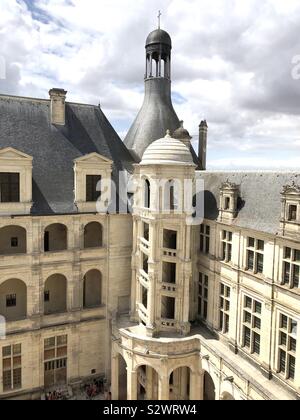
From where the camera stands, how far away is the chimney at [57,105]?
2862cm

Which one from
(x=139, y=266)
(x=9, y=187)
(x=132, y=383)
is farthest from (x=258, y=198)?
(x=9, y=187)

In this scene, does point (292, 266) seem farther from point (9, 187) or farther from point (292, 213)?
point (9, 187)

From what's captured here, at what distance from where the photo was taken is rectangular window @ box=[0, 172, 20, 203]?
80.8 ft

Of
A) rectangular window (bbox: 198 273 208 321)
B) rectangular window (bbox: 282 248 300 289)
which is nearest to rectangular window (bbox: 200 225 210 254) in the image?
rectangular window (bbox: 198 273 208 321)

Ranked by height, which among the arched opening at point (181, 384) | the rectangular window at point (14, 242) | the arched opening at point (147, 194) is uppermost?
the arched opening at point (147, 194)

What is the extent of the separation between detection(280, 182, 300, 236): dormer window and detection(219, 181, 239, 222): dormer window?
4143 mm

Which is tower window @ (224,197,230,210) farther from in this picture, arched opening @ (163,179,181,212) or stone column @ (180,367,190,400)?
stone column @ (180,367,190,400)

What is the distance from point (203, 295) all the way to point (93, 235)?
415 inches

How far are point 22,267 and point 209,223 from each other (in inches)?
546

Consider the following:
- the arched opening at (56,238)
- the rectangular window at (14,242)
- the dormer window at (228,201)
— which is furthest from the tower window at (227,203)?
the rectangular window at (14,242)

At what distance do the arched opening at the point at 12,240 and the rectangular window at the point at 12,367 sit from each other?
6920 millimetres

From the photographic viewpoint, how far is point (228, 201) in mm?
23391

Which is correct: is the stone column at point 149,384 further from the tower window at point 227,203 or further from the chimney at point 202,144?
the chimney at point 202,144

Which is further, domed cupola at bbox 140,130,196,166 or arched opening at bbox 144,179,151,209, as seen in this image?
arched opening at bbox 144,179,151,209
